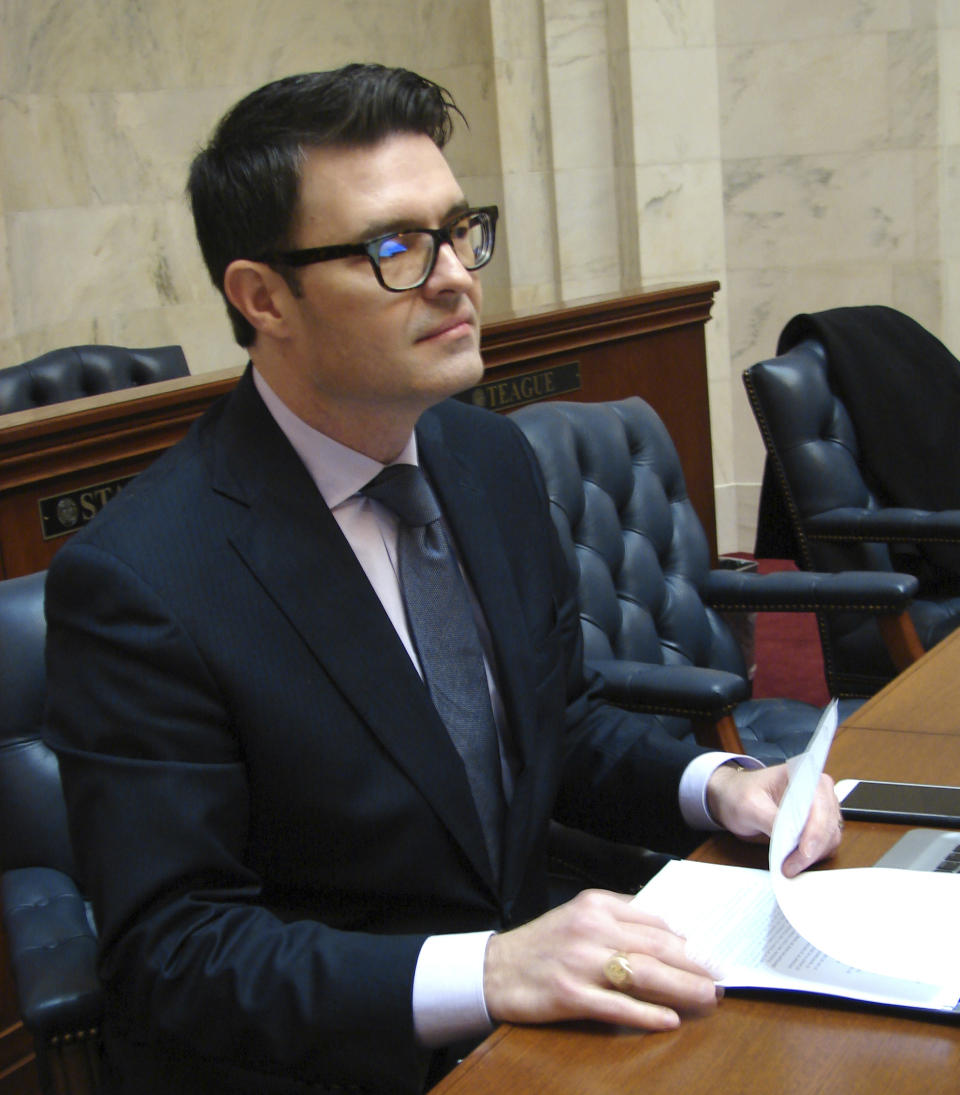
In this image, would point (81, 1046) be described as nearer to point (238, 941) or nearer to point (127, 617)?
point (238, 941)

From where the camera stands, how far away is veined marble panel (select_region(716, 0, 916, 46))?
5527 mm

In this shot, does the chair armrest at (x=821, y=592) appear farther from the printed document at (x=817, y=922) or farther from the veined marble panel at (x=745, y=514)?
the veined marble panel at (x=745, y=514)

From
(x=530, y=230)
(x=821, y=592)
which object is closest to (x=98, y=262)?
(x=530, y=230)

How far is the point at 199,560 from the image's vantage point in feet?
4.36

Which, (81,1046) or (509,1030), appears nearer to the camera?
(509,1030)

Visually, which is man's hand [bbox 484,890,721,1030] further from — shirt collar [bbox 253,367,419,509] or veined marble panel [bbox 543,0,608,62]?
veined marble panel [bbox 543,0,608,62]

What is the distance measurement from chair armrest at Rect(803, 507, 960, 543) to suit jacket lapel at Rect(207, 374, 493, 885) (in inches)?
74.0

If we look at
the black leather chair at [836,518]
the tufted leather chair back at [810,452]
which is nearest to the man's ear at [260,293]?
the black leather chair at [836,518]

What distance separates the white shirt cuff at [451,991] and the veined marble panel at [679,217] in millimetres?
4825

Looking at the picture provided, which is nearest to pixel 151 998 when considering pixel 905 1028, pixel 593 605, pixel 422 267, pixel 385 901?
pixel 385 901

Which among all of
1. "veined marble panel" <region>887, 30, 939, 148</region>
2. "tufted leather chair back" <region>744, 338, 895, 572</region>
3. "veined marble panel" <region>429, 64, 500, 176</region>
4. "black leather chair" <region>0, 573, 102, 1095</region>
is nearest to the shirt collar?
"black leather chair" <region>0, 573, 102, 1095</region>

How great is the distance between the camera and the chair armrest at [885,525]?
296cm

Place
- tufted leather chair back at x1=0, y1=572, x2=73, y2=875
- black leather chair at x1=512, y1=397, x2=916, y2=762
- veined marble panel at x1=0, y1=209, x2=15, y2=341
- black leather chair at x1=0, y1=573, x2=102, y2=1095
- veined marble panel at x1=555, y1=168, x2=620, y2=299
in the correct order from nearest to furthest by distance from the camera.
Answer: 1. black leather chair at x1=0, y1=573, x2=102, y2=1095
2. tufted leather chair back at x1=0, y1=572, x2=73, y2=875
3. black leather chair at x1=512, y1=397, x2=916, y2=762
4. veined marble panel at x1=0, y1=209, x2=15, y2=341
5. veined marble panel at x1=555, y1=168, x2=620, y2=299

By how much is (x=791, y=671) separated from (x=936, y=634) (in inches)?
58.6
